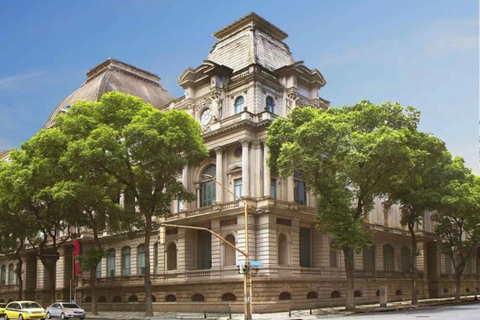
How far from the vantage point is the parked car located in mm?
43594

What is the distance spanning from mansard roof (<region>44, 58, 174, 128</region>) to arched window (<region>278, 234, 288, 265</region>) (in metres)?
26.6

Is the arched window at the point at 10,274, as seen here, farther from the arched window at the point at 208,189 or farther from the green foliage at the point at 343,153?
the green foliage at the point at 343,153

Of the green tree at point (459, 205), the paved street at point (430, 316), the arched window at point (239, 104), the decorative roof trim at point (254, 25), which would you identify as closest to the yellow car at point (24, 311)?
the paved street at point (430, 316)

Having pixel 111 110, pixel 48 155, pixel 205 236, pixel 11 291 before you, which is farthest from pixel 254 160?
pixel 11 291

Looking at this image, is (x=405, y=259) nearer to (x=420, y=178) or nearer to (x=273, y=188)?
(x=420, y=178)

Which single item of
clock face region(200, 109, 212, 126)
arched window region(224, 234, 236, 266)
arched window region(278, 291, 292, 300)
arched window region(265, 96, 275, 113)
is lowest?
arched window region(278, 291, 292, 300)

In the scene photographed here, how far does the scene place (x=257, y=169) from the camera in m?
48.4

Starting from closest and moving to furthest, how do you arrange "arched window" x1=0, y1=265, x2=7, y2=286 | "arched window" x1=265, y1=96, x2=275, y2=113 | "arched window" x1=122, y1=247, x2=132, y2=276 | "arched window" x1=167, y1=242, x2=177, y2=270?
1. "arched window" x1=265, y1=96, x2=275, y2=113
2. "arched window" x1=167, y1=242, x2=177, y2=270
3. "arched window" x1=122, y1=247, x2=132, y2=276
4. "arched window" x1=0, y1=265, x2=7, y2=286

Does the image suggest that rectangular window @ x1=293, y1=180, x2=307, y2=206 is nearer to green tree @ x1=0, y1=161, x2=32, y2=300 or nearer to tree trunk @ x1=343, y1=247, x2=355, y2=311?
tree trunk @ x1=343, y1=247, x2=355, y2=311

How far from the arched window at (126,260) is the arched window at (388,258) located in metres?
26.6

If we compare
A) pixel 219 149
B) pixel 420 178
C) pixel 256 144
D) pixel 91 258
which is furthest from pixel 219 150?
pixel 420 178

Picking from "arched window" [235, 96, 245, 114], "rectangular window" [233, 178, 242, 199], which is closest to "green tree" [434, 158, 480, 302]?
"rectangular window" [233, 178, 242, 199]

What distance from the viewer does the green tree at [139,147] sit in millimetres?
41375

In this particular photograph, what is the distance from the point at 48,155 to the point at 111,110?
6.06m
